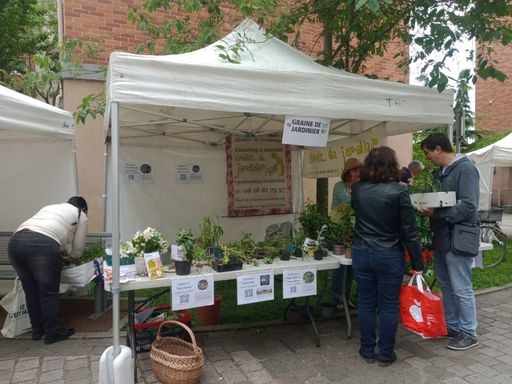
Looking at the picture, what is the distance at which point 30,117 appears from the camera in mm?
3906

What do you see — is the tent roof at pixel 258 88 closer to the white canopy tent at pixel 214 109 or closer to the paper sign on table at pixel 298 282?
the white canopy tent at pixel 214 109

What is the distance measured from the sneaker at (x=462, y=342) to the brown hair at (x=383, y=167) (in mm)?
1622

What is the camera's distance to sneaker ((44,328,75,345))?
3729 millimetres

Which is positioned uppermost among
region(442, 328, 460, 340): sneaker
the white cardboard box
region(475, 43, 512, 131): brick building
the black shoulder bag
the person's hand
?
region(475, 43, 512, 131): brick building

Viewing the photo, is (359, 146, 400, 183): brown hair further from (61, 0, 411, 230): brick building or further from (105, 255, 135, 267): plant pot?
(61, 0, 411, 230): brick building

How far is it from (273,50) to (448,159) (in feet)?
6.07

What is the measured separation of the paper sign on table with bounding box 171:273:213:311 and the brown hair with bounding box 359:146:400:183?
4.82ft

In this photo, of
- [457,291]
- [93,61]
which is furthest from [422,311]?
[93,61]

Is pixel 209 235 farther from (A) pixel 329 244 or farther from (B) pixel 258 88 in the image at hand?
(B) pixel 258 88

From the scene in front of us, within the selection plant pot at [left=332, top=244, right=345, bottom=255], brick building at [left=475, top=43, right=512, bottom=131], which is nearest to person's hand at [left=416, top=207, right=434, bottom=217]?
plant pot at [left=332, top=244, right=345, bottom=255]

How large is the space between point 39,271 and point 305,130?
2660mm

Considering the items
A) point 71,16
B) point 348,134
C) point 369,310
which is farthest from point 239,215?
point 71,16

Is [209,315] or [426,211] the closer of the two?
[426,211]

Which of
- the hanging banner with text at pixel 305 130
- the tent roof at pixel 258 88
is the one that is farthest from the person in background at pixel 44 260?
the hanging banner with text at pixel 305 130
